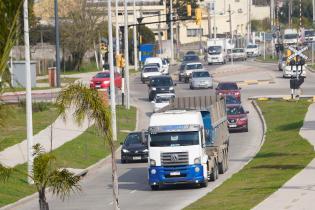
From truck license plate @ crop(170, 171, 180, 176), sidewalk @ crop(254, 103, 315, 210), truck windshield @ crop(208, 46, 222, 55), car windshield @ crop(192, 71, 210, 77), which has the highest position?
truck windshield @ crop(208, 46, 222, 55)

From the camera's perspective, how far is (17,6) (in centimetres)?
852

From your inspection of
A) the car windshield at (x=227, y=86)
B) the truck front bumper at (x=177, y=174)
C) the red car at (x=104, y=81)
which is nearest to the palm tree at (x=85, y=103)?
the truck front bumper at (x=177, y=174)

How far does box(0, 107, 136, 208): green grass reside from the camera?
3456 centimetres

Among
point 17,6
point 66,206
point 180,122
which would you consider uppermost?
point 17,6

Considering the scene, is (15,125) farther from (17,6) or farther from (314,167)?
(17,6)

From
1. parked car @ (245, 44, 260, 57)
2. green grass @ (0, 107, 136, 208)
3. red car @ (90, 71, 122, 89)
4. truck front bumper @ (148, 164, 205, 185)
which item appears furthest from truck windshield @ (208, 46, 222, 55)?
truck front bumper @ (148, 164, 205, 185)

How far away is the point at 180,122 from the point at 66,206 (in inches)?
184

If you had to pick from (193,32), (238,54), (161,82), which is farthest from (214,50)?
(193,32)

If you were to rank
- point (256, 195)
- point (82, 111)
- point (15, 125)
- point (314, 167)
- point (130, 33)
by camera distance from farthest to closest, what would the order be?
point (130, 33)
point (15, 125)
point (314, 167)
point (256, 195)
point (82, 111)

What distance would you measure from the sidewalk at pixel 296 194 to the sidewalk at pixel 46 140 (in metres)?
9.59

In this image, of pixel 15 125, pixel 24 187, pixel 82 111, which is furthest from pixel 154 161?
pixel 15 125

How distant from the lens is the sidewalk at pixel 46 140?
4100cm

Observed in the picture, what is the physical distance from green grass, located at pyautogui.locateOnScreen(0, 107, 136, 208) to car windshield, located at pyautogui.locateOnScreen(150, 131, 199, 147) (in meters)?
4.70

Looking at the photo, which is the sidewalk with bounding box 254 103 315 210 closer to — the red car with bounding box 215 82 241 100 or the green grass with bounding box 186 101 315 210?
the green grass with bounding box 186 101 315 210
